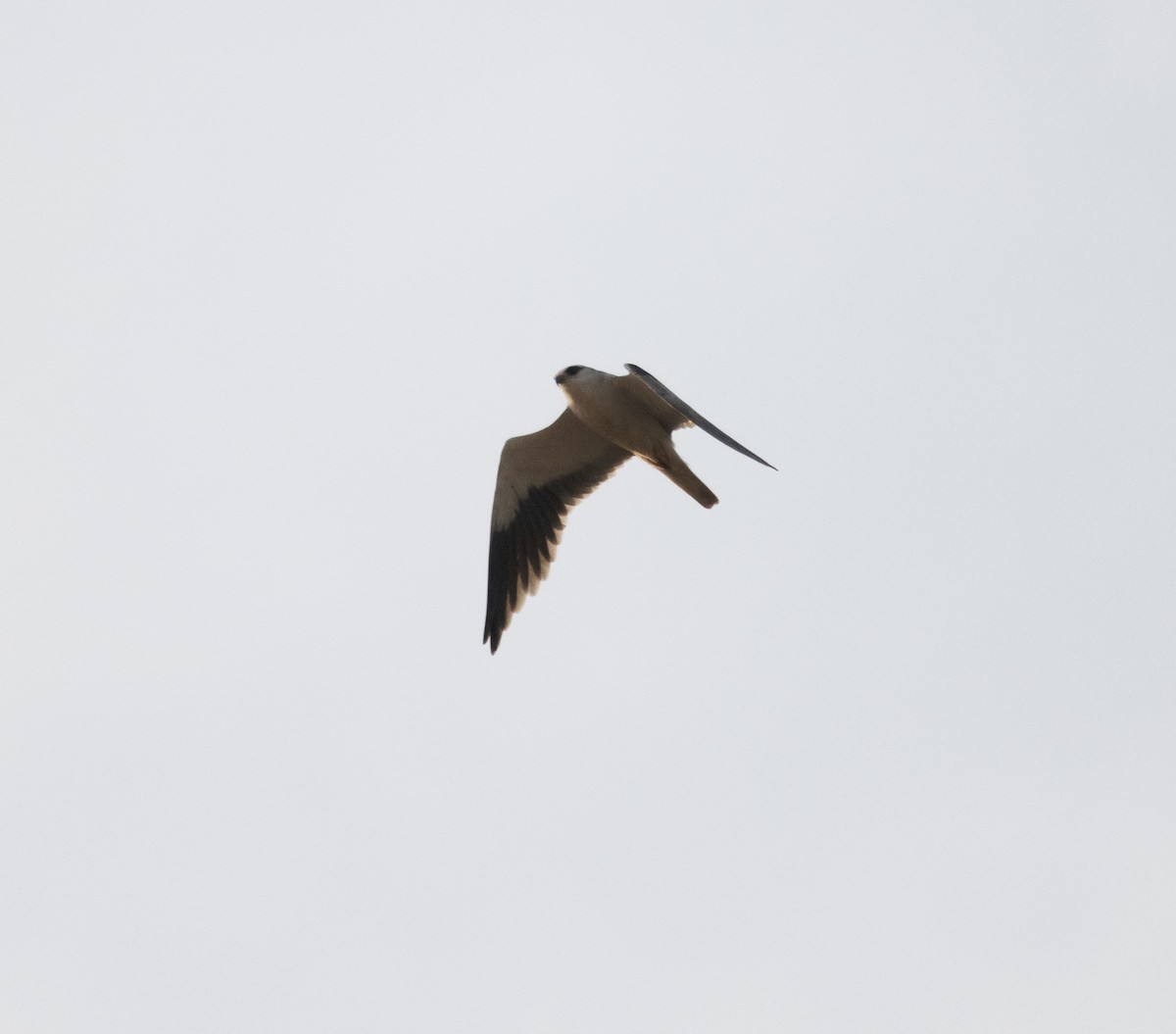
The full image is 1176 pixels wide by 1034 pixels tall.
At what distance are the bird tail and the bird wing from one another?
33.9 inches

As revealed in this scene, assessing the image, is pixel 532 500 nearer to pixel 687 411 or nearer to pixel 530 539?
pixel 530 539

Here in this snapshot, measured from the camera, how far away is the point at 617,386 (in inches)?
367

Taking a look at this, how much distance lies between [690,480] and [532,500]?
5.05 feet

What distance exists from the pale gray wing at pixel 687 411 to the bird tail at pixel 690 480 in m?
0.87

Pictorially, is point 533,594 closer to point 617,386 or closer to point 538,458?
point 538,458

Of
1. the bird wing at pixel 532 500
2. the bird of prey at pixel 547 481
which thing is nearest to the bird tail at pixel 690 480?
the bird of prey at pixel 547 481

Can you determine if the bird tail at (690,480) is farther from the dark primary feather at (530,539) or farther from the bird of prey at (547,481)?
the dark primary feather at (530,539)

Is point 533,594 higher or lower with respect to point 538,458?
lower

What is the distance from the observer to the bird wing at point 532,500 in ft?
33.7

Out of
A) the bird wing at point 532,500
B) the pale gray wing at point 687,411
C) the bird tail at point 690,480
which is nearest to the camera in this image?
the pale gray wing at point 687,411

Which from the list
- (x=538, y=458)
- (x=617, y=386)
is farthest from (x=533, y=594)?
(x=617, y=386)

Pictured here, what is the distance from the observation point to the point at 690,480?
954cm

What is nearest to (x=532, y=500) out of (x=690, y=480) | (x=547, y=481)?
(x=547, y=481)

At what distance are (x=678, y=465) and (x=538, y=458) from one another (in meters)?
1.34
